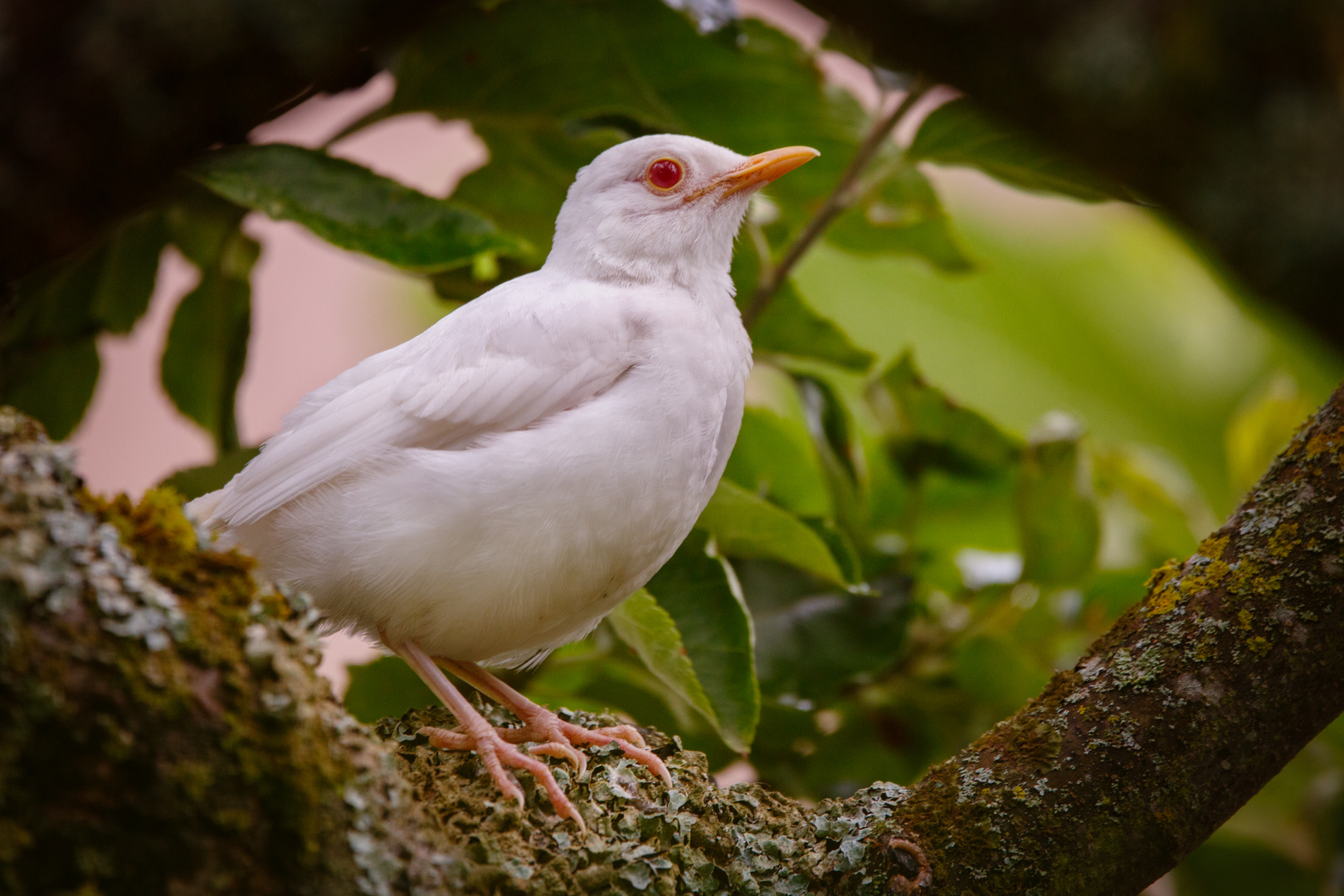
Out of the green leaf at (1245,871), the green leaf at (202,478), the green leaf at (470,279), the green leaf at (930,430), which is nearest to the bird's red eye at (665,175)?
the green leaf at (470,279)

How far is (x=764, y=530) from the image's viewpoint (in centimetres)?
242

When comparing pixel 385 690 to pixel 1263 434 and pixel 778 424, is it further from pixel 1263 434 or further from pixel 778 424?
pixel 1263 434

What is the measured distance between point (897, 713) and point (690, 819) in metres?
1.19

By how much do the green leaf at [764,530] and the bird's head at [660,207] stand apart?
1.84 ft

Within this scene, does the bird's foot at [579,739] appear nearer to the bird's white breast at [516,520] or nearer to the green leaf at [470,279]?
the bird's white breast at [516,520]

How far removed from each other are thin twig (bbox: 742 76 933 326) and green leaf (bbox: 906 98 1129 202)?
0.07 metres

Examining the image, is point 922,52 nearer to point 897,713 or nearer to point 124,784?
point 124,784

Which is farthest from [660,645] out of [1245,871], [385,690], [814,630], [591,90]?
[1245,871]

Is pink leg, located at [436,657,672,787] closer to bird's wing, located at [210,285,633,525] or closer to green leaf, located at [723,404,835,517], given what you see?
bird's wing, located at [210,285,633,525]

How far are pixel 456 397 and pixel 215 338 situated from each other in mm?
1133

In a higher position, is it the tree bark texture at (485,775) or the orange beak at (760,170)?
the orange beak at (760,170)

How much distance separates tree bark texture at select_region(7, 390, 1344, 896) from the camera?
1227mm

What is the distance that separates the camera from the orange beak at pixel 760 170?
2660 millimetres

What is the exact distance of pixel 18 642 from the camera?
120 centimetres
